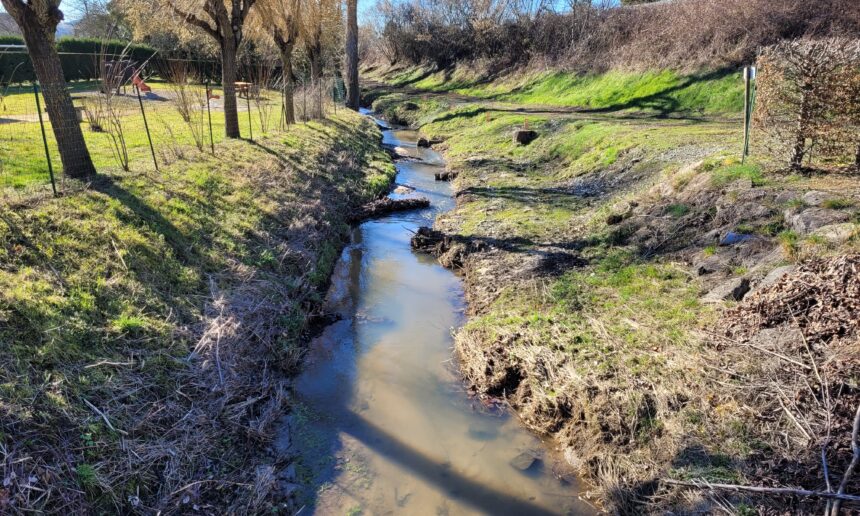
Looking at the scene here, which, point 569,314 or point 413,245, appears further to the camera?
point 413,245

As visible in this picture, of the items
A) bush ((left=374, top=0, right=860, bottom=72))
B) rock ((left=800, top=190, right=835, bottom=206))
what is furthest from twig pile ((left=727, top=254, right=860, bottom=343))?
bush ((left=374, top=0, right=860, bottom=72))

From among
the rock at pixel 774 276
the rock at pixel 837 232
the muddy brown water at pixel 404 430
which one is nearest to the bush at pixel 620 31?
the rock at pixel 837 232

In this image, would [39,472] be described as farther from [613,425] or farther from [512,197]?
[512,197]

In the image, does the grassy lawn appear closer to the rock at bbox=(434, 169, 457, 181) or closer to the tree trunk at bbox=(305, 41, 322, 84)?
the rock at bbox=(434, 169, 457, 181)

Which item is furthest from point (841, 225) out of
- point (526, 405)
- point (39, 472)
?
point (39, 472)

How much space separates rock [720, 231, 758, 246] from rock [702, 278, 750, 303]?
98 centimetres

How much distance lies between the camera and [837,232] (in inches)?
218

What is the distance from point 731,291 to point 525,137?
12076 millimetres

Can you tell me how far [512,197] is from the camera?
1186cm

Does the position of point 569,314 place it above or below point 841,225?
below

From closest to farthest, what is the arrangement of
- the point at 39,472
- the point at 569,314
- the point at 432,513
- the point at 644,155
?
the point at 39,472
the point at 432,513
the point at 569,314
the point at 644,155

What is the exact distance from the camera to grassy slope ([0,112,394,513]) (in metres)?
3.77

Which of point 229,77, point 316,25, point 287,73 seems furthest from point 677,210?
point 316,25

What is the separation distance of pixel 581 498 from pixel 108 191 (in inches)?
289
